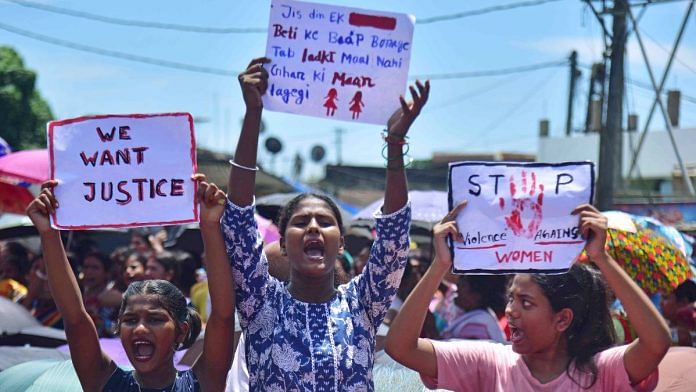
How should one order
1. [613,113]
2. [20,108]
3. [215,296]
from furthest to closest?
1. [20,108]
2. [613,113]
3. [215,296]

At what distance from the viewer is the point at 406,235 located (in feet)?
11.3

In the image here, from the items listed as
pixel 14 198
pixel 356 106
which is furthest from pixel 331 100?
pixel 14 198

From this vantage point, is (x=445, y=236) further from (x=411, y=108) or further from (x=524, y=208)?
(x=411, y=108)

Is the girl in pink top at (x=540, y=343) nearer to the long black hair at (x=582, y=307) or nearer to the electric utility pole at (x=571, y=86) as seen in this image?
the long black hair at (x=582, y=307)

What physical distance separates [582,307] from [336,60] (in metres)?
1.28

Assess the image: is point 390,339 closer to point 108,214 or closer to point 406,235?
point 406,235

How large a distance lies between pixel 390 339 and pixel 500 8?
41.0ft

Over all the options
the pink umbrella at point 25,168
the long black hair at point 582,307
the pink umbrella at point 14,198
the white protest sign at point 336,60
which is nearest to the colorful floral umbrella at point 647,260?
the long black hair at point 582,307

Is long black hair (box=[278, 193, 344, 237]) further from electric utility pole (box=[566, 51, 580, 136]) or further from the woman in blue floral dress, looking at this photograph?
electric utility pole (box=[566, 51, 580, 136])

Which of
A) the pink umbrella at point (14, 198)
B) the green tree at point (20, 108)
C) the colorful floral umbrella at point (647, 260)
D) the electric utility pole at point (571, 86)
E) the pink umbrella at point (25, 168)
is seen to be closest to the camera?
the colorful floral umbrella at point (647, 260)

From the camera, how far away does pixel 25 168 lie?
384 inches

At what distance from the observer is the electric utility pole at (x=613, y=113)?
15023 mm

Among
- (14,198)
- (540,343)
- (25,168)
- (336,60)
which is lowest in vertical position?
(540,343)

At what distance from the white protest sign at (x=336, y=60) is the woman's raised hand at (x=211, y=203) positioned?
0.39 meters
